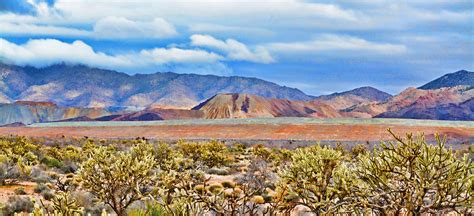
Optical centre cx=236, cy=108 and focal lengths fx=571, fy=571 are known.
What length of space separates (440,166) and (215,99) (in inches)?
6267

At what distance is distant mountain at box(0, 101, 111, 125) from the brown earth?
259 feet

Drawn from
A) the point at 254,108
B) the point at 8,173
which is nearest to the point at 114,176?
the point at 8,173

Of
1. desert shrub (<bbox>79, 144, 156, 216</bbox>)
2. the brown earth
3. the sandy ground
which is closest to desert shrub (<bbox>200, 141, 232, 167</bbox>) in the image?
the sandy ground

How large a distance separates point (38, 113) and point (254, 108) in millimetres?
81153

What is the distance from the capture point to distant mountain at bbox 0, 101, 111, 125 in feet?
625

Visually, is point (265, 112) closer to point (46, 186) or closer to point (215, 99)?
point (215, 99)

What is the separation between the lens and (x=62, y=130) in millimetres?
110062

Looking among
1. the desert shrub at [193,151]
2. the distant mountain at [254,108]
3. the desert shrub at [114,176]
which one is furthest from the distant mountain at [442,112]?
the desert shrub at [114,176]

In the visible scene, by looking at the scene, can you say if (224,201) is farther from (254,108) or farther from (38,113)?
(38,113)

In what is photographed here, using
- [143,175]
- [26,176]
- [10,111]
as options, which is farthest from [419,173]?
[10,111]

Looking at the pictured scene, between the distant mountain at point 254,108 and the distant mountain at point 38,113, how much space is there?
149 ft

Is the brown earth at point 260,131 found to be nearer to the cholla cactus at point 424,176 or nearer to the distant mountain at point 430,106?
the cholla cactus at point 424,176

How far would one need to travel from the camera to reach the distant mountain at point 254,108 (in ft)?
513

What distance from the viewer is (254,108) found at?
161 metres
